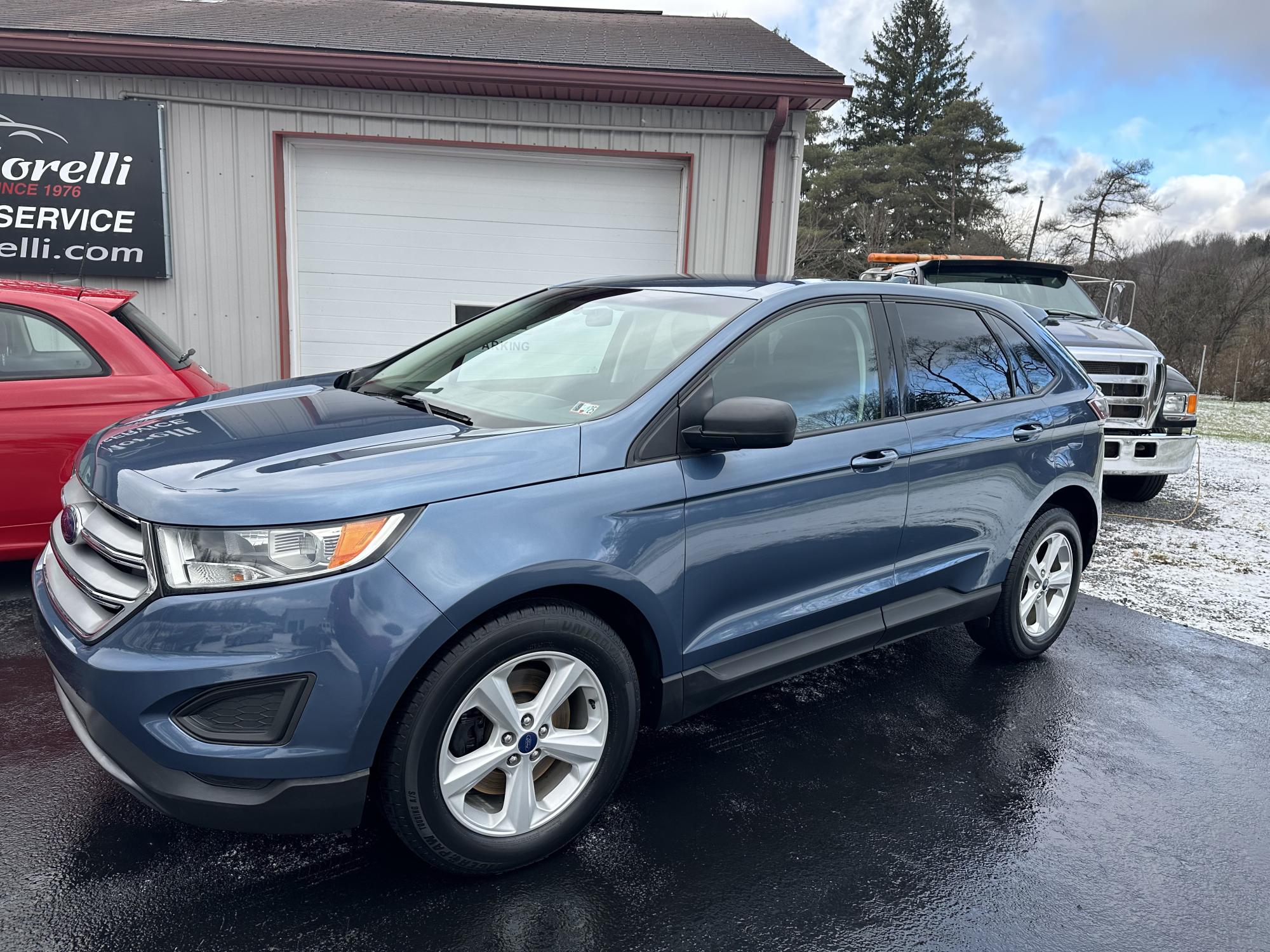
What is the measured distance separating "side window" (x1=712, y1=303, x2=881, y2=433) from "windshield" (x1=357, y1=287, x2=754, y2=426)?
0.52ft

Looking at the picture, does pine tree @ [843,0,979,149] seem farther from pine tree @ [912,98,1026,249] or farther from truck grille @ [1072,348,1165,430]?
truck grille @ [1072,348,1165,430]

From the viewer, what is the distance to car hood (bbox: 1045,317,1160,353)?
7754 millimetres

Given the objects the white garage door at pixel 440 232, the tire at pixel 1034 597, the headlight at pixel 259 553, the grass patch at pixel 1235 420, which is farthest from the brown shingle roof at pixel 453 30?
the grass patch at pixel 1235 420

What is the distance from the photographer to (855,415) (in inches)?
136

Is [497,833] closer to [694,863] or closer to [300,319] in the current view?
[694,863]

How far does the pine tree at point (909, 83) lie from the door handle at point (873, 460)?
39.9 meters

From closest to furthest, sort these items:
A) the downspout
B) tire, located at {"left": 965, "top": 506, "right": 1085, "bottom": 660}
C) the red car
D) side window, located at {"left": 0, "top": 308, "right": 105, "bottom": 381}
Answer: tire, located at {"left": 965, "top": 506, "right": 1085, "bottom": 660} → the red car → side window, located at {"left": 0, "top": 308, "right": 105, "bottom": 381} → the downspout

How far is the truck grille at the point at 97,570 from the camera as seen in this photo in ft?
7.67

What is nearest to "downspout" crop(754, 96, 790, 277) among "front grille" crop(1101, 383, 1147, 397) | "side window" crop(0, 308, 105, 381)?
"front grille" crop(1101, 383, 1147, 397)

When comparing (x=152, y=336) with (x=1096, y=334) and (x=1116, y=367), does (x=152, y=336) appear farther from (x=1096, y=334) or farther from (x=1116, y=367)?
(x=1096, y=334)

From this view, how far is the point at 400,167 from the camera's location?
8.81 metres

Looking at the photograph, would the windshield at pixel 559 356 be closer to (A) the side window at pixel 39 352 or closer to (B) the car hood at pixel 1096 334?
(A) the side window at pixel 39 352

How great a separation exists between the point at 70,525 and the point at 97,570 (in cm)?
37

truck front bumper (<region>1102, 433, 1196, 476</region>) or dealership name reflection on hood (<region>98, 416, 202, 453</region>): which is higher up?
dealership name reflection on hood (<region>98, 416, 202, 453</region>)
